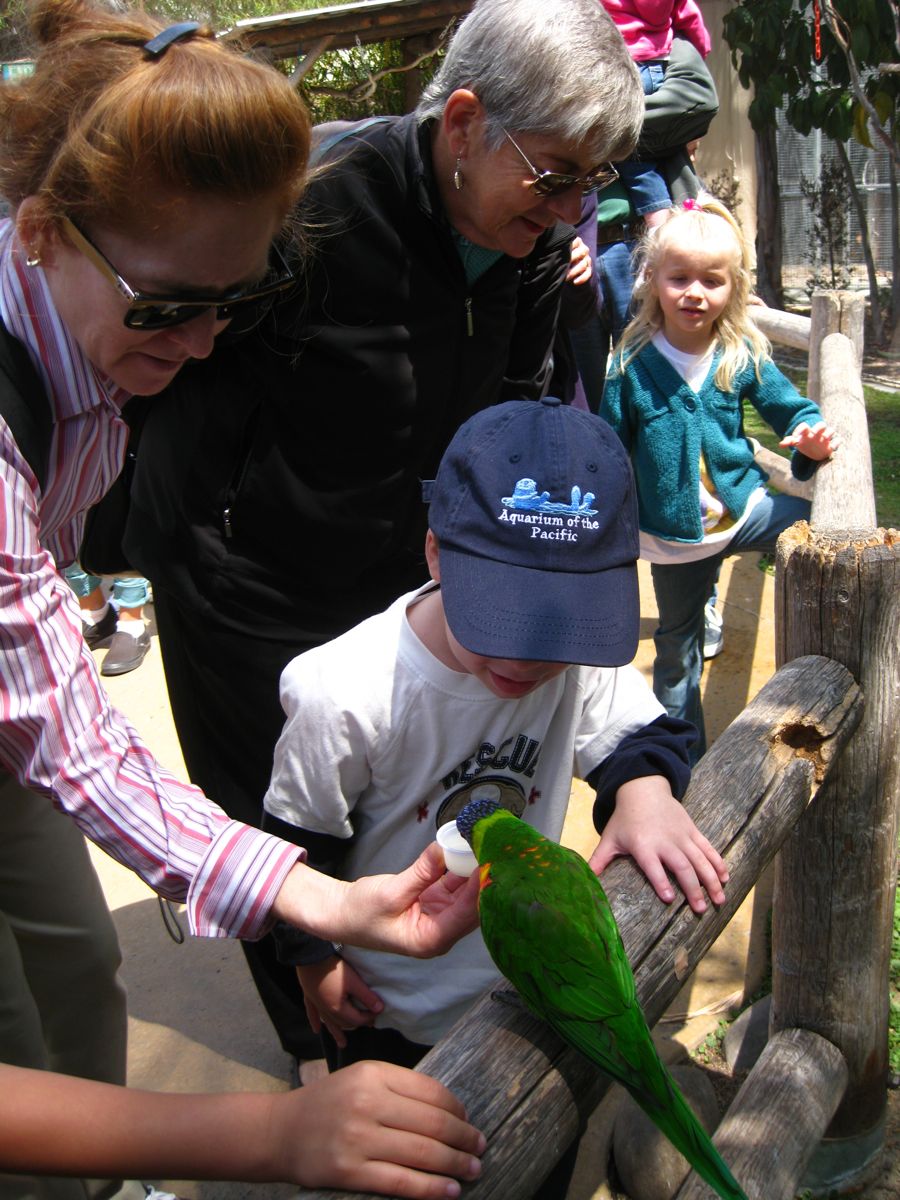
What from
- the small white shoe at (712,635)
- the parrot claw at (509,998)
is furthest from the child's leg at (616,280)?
the parrot claw at (509,998)

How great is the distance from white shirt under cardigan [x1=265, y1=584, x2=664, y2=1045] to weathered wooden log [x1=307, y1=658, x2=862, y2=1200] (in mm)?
182

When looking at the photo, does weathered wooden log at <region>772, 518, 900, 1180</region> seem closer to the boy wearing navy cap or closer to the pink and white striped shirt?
the boy wearing navy cap

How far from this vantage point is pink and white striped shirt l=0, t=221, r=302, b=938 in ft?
3.63

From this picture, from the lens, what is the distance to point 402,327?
180 centimetres

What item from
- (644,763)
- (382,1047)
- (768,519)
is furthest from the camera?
(768,519)

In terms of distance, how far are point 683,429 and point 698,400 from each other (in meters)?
0.10

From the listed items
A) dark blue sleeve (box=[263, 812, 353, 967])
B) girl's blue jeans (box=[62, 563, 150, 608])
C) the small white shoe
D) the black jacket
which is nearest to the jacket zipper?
the black jacket

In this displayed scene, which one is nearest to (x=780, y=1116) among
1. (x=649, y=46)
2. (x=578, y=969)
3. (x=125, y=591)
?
(x=578, y=969)

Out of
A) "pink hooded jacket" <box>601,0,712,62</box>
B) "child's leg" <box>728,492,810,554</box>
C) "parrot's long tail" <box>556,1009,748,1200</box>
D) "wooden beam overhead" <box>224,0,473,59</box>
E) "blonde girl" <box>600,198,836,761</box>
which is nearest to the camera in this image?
"parrot's long tail" <box>556,1009,748,1200</box>

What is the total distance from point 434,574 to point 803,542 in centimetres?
66

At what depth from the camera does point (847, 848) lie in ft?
6.23

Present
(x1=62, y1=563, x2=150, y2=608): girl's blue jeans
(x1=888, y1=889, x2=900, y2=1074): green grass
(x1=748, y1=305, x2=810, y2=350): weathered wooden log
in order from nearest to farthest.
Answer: (x1=888, y1=889, x2=900, y2=1074): green grass → (x1=748, y1=305, x2=810, y2=350): weathered wooden log → (x1=62, y1=563, x2=150, y2=608): girl's blue jeans

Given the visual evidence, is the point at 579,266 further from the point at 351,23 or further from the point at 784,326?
the point at 351,23

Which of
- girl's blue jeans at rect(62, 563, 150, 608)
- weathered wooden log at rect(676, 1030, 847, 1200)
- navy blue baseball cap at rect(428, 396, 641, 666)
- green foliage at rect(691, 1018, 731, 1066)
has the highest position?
navy blue baseball cap at rect(428, 396, 641, 666)
